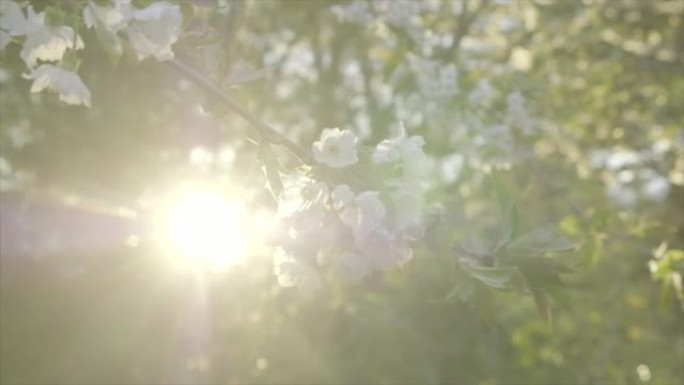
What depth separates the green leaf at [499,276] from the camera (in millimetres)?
1896

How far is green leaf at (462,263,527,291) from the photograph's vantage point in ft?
6.22

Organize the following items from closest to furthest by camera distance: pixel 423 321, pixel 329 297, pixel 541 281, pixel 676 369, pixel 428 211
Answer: pixel 428 211
pixel 541 281
pixel 329 297
pixel 423 321
pixel 676 369

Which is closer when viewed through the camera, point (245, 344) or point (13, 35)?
point (13, 35)

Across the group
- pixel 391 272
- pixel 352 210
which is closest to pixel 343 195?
pixel 352 210

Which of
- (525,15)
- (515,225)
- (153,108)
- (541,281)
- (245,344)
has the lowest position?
(541,281)

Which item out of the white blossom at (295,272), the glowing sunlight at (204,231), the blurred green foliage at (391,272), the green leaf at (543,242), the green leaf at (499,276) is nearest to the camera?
the white blossom at (295,272)

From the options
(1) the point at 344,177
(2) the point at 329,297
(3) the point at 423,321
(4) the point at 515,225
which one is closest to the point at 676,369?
(3) the point at 423,321

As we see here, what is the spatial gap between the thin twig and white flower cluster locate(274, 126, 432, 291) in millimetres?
63

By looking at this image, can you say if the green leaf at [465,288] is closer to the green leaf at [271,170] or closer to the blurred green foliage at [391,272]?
the blurred green foliage at [391,272]

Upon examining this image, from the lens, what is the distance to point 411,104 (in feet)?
13.1

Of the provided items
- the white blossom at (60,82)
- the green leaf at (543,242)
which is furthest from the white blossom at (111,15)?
the green leaf at (543,242)

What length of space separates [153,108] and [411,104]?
4.65 feet

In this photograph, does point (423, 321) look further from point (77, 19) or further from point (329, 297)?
point (77, 19)

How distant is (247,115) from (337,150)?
0.18 m
